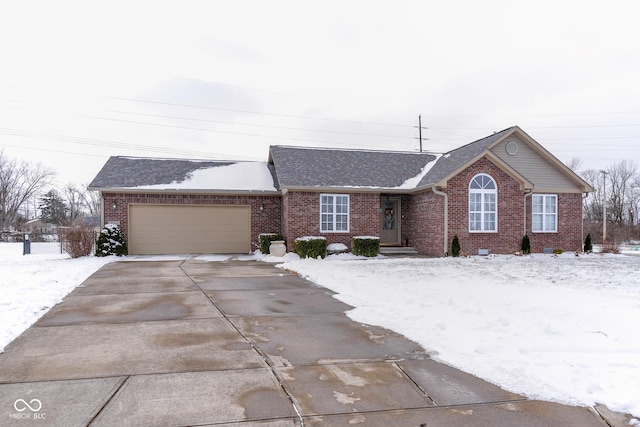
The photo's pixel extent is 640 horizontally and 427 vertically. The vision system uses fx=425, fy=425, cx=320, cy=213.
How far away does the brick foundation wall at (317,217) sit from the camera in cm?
1819

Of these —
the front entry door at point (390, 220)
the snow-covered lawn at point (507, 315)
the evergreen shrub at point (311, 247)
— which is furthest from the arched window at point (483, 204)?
the evergreen shrub at point (311, 247)

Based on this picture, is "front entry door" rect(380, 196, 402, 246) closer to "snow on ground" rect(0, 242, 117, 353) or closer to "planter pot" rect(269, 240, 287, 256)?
"planter pot" rect(269, 240, 287, 256)

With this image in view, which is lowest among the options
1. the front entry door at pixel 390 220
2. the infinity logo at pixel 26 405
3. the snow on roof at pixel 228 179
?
the infinity logo at pixel 26 405

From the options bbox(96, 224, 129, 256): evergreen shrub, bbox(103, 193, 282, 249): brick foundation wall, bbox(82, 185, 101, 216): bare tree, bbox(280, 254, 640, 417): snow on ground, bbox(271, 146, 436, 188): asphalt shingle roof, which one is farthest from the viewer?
bbox(82, 185, 101, 216): bare tree

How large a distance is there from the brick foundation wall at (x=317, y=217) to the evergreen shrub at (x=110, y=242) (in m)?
7.06

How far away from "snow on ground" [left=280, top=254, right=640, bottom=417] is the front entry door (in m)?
8.19

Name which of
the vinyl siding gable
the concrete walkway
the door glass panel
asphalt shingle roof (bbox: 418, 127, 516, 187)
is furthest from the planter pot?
the vinyl siding gable

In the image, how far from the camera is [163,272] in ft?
42.4

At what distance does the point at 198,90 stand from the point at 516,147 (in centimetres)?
1861

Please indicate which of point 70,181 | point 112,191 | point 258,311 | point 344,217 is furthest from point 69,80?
point 70,181

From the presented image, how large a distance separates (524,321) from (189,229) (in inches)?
633

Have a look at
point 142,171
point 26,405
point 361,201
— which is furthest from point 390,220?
point 26,405

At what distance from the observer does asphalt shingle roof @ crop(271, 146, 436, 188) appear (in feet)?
61.7

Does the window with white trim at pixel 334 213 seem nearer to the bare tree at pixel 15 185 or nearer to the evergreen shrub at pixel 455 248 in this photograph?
the evergreen shrub at pixel 455 248
